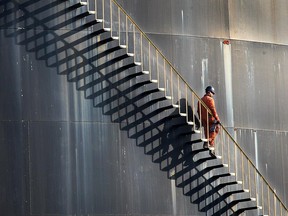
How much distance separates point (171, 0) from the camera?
1053 inches

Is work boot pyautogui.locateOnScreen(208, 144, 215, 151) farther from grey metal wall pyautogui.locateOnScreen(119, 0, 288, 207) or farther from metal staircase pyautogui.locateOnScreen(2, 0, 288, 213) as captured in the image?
grey metal wall pyautogui.locateOnScreen(119, 0, 288, 207)

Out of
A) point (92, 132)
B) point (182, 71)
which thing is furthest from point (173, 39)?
point (92, 132)

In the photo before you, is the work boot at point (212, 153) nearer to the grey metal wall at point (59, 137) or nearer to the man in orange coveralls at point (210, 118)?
the man in orange coveralls at point (210, 118)

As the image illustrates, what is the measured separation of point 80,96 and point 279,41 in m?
4.46

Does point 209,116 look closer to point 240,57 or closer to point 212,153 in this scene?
point 212,153

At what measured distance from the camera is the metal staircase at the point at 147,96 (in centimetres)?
2569

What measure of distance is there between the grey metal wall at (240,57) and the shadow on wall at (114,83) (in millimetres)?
869

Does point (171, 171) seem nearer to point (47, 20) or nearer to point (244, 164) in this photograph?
point (244, 164)

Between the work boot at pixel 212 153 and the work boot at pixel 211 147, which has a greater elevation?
the work boot at pixel 211 147

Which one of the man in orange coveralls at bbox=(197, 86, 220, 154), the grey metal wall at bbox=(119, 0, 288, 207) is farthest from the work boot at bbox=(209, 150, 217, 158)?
the grey metal wall at bbox=(119, 0, 288, 207)

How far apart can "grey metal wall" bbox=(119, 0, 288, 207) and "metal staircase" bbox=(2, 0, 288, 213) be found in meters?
0.35

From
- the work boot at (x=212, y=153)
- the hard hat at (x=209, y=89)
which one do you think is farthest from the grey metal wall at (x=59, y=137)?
the hard hat at (x=209, y=89)

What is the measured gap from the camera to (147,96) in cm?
2606

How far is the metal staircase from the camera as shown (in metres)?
25.7
